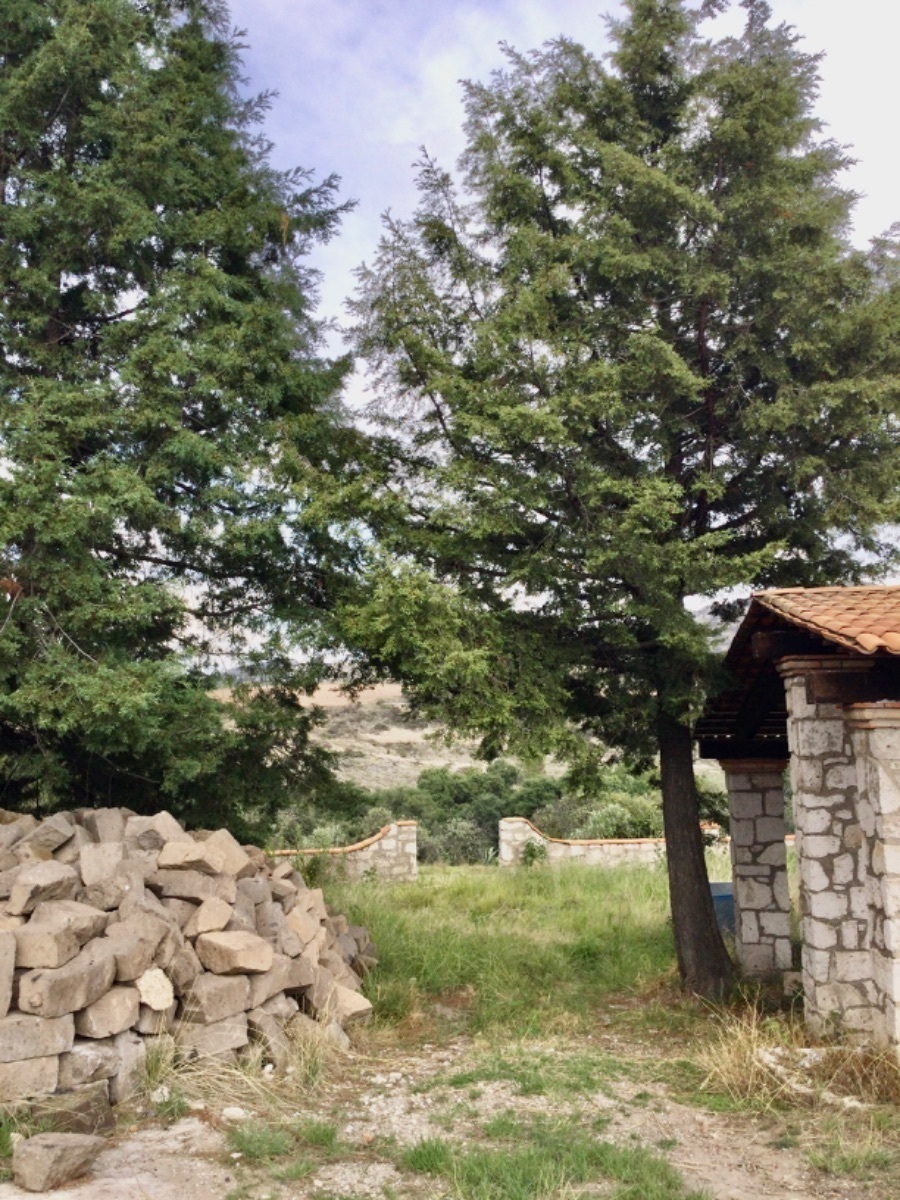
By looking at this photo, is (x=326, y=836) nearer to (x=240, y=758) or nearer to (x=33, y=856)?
(x=240, y=758)

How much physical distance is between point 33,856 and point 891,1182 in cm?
583

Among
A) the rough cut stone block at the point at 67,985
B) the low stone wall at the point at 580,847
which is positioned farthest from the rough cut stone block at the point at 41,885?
the low stone wall at the point at 580,847

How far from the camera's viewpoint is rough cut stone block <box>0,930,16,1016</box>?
5.55 metres

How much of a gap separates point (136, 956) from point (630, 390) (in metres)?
6.26

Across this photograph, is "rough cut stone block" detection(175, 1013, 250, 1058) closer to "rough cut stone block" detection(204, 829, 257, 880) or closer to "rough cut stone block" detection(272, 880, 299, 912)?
"rough cut stone block" detection(204, 829, 257, 880)

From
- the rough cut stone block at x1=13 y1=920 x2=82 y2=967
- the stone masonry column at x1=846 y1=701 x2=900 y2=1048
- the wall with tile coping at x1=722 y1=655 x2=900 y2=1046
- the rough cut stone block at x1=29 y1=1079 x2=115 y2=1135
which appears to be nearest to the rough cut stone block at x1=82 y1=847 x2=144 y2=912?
the rough cut stone block at x1=13 y1=920 x2=82 y2=967

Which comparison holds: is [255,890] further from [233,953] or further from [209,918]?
[233,953]

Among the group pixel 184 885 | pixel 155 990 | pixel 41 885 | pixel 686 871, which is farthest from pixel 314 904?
A: pixel 686 871

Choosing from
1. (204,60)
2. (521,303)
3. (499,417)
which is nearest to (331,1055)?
(499,417)

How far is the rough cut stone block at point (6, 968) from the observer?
18.2 ft

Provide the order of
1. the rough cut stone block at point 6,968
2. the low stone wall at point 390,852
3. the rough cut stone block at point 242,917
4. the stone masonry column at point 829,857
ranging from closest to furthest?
the rough cut stone block at point 6,968
the rough cut stone block at point 242,917
the stone masonry column at point 829,857
the low stone wall at point 390,852

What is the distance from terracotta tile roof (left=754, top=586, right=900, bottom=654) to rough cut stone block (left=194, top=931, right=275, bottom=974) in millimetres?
4578

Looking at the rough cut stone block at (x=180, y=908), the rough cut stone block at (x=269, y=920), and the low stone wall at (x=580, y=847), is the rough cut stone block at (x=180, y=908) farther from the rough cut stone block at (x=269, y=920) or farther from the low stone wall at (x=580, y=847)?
the low stone wall at (x=580, y=847)

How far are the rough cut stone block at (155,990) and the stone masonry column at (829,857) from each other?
15.8ft
